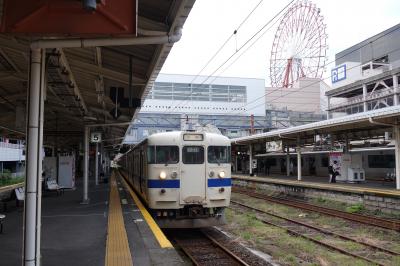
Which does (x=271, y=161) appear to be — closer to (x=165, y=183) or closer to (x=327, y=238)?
(x=327, y=238)

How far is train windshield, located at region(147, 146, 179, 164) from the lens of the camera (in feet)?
32.3

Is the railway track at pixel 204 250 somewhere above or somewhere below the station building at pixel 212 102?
below

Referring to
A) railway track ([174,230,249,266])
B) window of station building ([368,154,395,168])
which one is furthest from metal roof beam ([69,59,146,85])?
window of station building ([368,154,395,168])

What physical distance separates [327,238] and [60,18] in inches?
351

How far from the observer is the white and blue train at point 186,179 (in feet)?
31.5

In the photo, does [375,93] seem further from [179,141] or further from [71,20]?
[71,20]

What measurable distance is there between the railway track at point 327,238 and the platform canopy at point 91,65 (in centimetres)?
505

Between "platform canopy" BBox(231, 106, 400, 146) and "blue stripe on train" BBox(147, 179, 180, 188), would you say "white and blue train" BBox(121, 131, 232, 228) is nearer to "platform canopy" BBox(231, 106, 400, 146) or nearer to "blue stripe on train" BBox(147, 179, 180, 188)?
"blue stripe on train" BBox(147, 179, 180, 188)

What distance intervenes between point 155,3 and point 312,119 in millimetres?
42237

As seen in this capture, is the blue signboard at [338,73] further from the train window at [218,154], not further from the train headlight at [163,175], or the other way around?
the train headlight at [163,175]

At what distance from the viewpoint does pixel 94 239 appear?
7129mm

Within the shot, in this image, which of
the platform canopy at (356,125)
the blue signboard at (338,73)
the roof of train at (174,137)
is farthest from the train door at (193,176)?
the blue signboard at (338,73)

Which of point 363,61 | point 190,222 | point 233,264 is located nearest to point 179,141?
point 190,222

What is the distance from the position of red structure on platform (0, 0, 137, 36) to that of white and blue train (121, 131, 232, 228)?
263 inches
